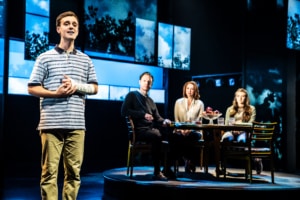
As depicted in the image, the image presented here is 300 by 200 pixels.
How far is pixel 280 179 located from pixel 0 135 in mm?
3549

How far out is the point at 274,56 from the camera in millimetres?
7750

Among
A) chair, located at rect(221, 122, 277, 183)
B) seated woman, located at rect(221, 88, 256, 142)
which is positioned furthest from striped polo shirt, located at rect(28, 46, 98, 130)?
seated woman, located at rect(221, 88, 256, 142)

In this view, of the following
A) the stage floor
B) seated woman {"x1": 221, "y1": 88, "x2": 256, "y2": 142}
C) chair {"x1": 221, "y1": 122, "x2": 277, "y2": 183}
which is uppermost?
seated woman {"x1": 221, "y1": 88, "x2": 256, "y2": 142}

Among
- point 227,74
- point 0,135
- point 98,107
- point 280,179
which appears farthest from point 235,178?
point 227,74

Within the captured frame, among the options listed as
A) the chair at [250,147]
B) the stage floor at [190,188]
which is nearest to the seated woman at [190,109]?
the chair at [250,147]

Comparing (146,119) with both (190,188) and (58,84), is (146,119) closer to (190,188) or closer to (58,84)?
(190,188)

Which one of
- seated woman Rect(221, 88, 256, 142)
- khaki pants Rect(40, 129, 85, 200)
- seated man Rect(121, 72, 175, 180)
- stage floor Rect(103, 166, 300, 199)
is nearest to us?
khaki pants Rect(40, 129, 85, 200)

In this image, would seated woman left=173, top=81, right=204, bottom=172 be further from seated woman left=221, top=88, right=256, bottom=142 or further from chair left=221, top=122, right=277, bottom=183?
chair left=221, top=122, right=277, bottom=183

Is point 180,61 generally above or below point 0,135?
above

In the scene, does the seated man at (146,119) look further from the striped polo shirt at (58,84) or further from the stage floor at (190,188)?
the striped polo shirt at (58,84)

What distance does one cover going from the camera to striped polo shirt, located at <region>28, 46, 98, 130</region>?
101 inches

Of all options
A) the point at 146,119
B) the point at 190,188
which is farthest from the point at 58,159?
the point at 146,119

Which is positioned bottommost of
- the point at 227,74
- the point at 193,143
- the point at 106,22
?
the point at 193,143

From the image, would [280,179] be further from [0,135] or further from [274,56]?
[0,135]
